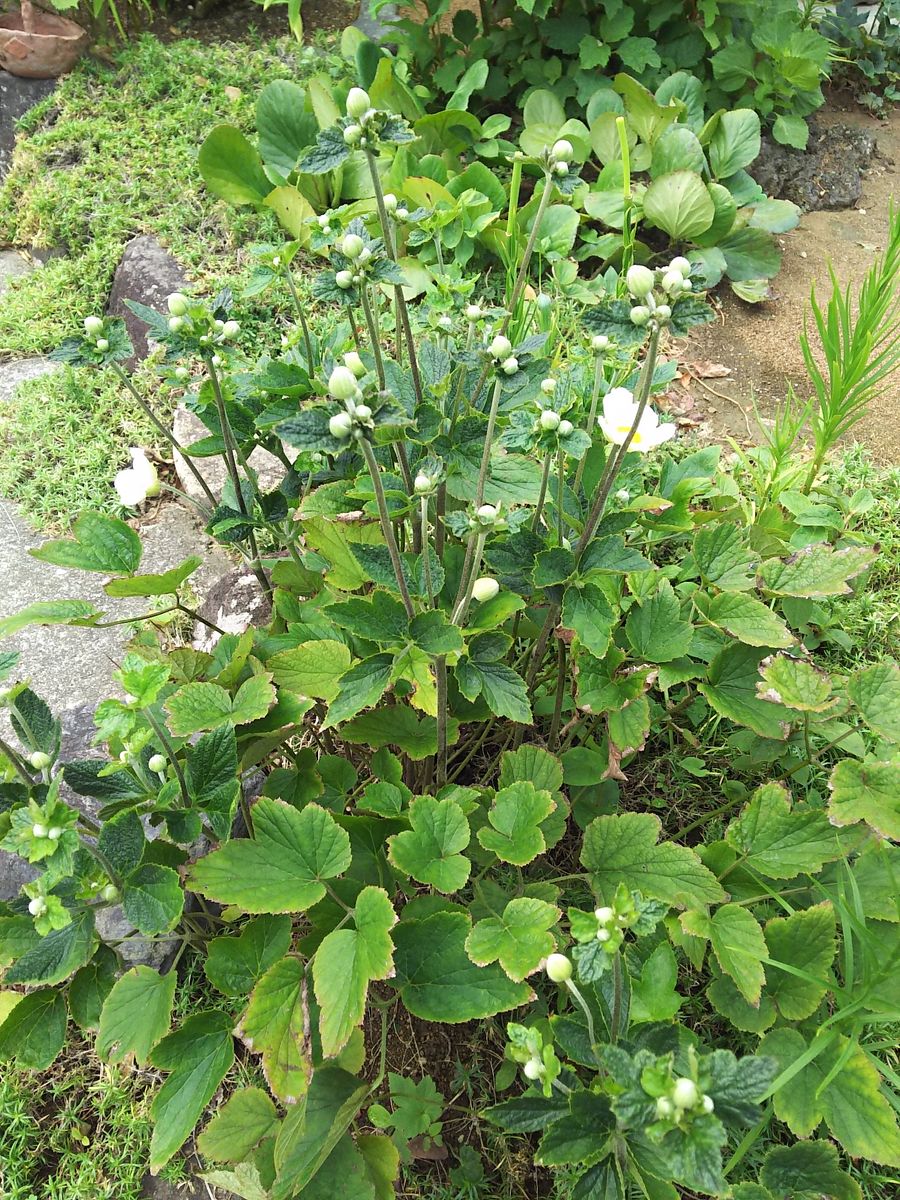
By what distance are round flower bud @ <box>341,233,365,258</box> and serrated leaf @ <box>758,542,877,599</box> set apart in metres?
0.94

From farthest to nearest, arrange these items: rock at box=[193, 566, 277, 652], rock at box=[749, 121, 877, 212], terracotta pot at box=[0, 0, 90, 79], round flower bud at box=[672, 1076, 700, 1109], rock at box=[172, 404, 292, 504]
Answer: terracotta pot at box=[0, 0, 90, 79], rock at box=[749, 121, 877, 212], rock at box=[172, 404, 292, 504], rock at box=[193, 566, 277, 652], round flower bud at box=[672, 1076, 700, 1109]

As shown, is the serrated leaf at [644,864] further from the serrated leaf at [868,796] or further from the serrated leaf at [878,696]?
the serrated leaf at [878,696]

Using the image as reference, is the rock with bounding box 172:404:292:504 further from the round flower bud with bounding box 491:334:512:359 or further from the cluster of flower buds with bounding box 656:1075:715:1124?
the cluster of flower buds with bounding box 656:1075:715:1124

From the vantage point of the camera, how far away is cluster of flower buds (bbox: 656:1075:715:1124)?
78cm

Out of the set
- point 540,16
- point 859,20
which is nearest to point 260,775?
point 540,16

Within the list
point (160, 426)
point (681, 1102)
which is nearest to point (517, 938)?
point (681, 1102)

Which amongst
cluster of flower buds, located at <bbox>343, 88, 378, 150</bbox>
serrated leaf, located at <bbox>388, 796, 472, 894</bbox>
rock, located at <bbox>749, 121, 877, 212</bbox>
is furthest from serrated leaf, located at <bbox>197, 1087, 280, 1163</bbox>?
rock, located at <bbox>749, 121, 877, 212</bbox>

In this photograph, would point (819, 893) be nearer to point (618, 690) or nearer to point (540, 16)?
point (618, 690)

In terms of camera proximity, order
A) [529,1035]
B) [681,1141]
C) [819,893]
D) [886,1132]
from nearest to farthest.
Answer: [681,1141], [529,1035], [886,1132], [819,893]

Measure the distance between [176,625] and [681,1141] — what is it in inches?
70.1

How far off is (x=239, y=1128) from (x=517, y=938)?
531 millimetres

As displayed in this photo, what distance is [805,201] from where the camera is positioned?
11.6 feet

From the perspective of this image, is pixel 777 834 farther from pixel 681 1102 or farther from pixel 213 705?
pixel 213 705

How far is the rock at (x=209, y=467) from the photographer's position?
2565 mm
